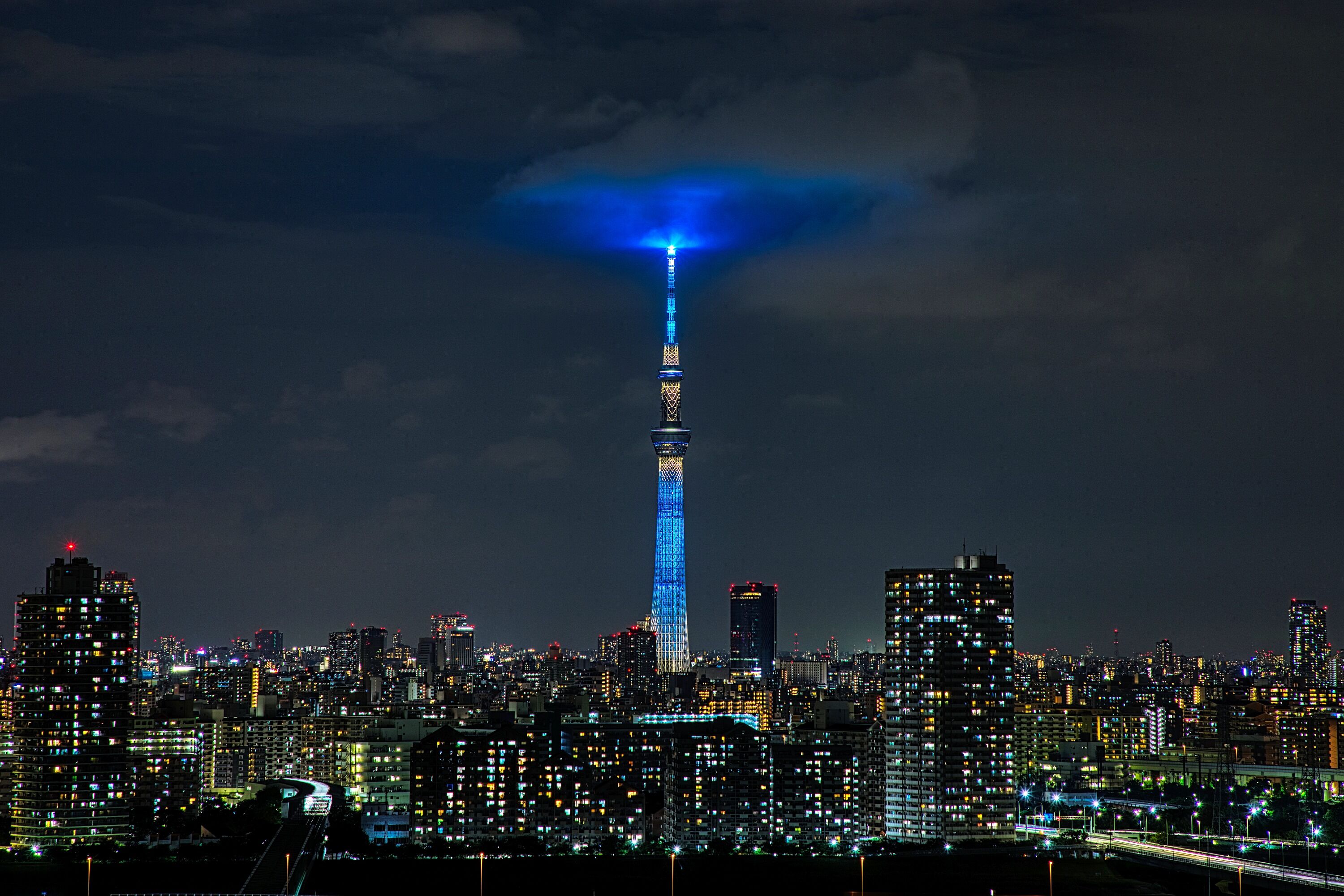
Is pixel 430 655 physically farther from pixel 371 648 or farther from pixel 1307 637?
pixel 1307 637

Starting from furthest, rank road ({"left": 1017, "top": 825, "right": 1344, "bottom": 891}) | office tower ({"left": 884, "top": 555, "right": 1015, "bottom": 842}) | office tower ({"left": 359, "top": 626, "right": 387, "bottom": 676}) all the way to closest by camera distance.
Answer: office tower ({"left": 359, "top": 626, "right": 387, "bottom": 676}) < office tower ({"left": 884, "top": 555, "right": 1015, "bottom": 842}) < road ({"left": 1017, "top": 825, "right": 1344, "bottom": 891})

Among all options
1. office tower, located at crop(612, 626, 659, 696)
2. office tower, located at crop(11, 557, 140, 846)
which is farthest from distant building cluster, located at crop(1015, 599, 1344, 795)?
office tower, located at crop(11, 557, 140, 846)

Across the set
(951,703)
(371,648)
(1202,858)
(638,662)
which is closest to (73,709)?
(951,703)

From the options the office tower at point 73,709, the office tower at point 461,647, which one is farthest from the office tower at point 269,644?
the office tower at point 73,709

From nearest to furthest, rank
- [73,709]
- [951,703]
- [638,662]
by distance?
[73,709]
[951,703]
[638,662]

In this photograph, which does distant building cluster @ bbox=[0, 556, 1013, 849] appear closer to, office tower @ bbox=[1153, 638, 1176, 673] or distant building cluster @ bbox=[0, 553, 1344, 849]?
distant building cluster @ bbox=[0, 553, 1344, 849]

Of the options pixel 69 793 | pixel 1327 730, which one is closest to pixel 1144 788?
pixel 1327 730

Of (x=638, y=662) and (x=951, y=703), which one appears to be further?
(x=638, y=662)
